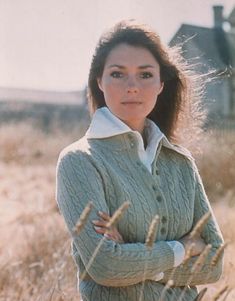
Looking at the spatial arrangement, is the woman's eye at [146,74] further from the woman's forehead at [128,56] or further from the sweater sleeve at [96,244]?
the sweater sleeve at [96,244]

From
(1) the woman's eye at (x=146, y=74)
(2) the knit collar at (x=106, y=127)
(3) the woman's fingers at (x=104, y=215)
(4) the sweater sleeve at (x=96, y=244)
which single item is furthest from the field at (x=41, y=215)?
(1) the woman's eye at (x=146, y=74)

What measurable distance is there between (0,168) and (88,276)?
47.2ft

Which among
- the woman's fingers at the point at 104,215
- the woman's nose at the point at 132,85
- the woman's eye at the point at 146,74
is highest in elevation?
the woman's eye at the point at 146,74

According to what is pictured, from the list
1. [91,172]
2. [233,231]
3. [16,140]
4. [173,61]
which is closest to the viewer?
[91,172]

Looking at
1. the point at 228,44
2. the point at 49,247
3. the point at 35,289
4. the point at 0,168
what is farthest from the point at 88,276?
the point at 228,44

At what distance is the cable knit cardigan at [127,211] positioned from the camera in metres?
2.41

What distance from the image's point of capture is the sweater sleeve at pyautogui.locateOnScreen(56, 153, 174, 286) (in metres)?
2.39

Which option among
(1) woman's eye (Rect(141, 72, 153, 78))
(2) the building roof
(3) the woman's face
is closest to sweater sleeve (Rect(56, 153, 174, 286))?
Result: (3) the woman's face

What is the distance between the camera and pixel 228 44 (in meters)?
24.6

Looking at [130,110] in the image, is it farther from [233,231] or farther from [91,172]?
[233,231]

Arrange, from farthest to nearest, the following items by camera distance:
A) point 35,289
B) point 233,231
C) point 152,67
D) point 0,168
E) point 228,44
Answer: point 228,44
point 0,168
point 233,231
point 35,289
point 152,67

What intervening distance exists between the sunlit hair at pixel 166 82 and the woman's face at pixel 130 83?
4 centimetres

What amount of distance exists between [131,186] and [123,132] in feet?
0.71

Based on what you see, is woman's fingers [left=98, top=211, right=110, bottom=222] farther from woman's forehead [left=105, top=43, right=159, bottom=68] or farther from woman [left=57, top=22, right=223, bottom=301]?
woman's forehead [left=105, top=43, right=159, bottom=68]
